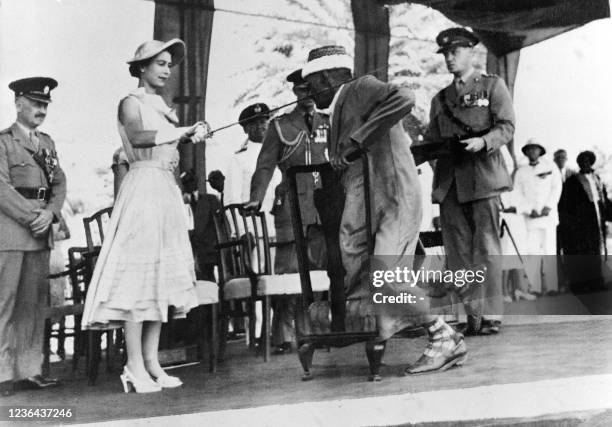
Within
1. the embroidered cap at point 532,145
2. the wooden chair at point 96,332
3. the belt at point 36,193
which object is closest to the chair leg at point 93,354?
the wooden chair at point 96,332

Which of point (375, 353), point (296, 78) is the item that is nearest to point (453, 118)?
point (296, 78)

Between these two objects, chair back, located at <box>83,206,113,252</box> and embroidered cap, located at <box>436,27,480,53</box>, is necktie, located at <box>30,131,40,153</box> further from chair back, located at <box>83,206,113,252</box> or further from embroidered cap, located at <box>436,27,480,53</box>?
embroidered cap, located at <box>436,27,480,53</box>

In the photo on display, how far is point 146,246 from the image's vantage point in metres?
5.76

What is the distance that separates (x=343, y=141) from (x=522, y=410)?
1.97 meters

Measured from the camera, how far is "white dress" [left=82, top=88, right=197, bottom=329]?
5707 mm

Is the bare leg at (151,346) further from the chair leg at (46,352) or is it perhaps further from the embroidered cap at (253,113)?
the embroidered cap at (253,113)

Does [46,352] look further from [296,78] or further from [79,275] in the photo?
[296,78]

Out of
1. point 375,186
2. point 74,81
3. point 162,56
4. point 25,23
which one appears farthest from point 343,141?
point 25,23

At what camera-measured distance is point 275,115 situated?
20.0ft

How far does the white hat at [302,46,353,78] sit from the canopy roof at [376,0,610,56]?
482 millimetres

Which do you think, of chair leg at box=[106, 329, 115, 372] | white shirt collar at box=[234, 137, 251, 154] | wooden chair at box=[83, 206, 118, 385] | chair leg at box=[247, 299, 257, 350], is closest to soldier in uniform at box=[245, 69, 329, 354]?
white shirt collar at box=[234, 137, 251, 154]

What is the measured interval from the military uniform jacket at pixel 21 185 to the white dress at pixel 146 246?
1.33 feet

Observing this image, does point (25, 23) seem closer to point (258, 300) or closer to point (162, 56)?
point (162, 56)

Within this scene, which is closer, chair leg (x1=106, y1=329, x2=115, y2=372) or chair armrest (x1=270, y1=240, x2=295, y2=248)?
chair leg (x1=106, y1=329, x2=115, y2=372)
